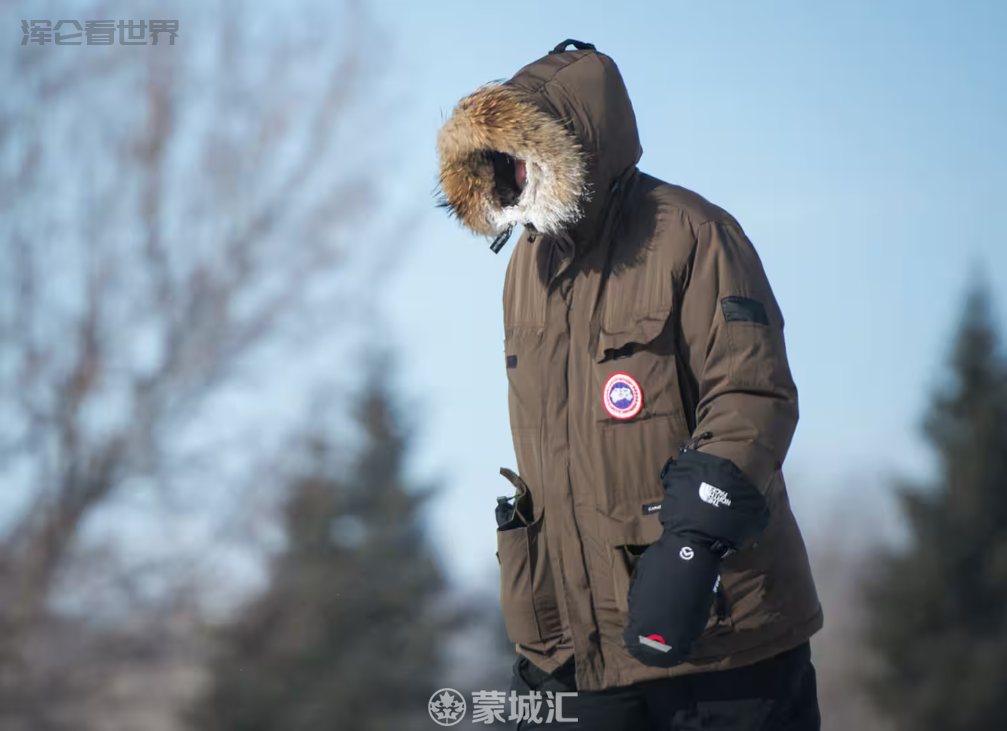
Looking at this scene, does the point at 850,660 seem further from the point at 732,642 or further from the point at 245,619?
the point at 732,642

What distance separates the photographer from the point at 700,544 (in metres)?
1.47

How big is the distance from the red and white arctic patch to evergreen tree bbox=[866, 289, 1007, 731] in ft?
36.9

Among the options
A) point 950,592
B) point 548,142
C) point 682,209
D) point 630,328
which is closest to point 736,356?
point 630,328

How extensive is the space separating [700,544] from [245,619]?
7.52 meters

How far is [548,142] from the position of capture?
171 centimetres

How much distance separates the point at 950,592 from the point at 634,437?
1150 centimetres

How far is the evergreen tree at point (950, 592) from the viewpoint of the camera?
11.4 m

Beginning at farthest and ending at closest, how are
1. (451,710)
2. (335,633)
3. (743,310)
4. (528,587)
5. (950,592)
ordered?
(950,592) < (335,633) < (451,710) < (528,587) < (743,310)

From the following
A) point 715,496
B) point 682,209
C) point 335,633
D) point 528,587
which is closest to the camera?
point 715,496

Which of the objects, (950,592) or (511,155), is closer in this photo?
(511,155)

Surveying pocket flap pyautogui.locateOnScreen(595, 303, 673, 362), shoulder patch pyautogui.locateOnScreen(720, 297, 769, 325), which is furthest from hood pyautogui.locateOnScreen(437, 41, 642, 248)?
shoulder patch pyautogui.locateOnScreen(720, 297, 769, 325)

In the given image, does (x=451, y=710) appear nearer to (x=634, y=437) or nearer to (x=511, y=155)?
(x=634, y=437)

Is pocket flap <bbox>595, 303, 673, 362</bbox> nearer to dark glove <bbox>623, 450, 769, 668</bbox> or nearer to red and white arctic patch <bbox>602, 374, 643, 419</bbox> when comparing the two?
red and white arctic patch <bbox>602, 374, 643, 419</bbox>

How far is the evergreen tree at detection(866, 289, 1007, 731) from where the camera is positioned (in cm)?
1141
